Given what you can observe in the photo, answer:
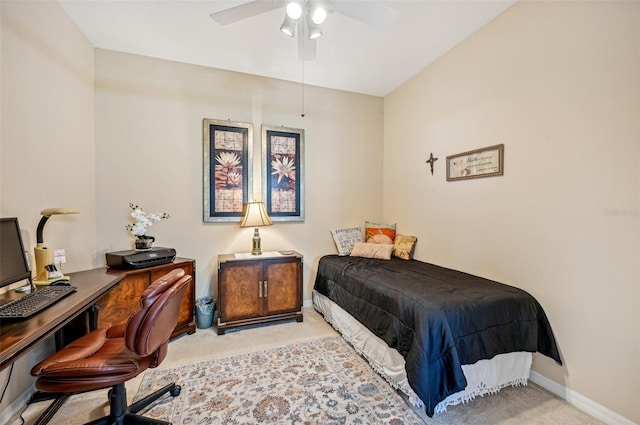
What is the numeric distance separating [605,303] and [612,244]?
374 millimetres

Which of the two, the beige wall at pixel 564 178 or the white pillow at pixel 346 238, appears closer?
the beige wall at pixel 564 178

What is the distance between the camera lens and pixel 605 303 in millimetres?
1663

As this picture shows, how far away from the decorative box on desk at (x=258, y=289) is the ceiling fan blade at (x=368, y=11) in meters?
2.28

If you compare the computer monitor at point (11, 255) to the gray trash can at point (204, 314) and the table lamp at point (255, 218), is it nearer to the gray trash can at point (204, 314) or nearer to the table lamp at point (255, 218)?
the gray trash can at point (204, 314)

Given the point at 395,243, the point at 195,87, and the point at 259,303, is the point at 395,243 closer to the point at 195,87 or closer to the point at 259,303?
the point at 259,303

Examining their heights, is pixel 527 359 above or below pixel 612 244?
below

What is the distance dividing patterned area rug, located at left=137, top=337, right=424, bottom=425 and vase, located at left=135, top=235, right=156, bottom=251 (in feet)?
3.73

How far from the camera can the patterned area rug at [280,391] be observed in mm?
1670

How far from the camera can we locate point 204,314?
2.89 meters

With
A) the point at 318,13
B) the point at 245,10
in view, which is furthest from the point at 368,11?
the point at 245,10

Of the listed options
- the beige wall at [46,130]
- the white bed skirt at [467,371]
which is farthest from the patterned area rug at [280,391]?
the beige wall at [46,130]

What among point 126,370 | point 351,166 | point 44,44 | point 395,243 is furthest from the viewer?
point 351,166

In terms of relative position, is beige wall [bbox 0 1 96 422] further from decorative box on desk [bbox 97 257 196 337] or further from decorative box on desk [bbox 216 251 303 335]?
decorative box on desk [bbox 216 251 303 335]

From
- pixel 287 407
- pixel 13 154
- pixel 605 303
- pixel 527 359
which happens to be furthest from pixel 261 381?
pixel 605 303
